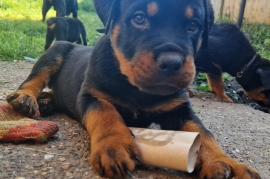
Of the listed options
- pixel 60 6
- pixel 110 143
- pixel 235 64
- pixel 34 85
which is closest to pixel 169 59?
pixel 110 143

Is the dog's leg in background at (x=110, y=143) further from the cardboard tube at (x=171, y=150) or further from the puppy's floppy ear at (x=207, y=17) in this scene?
the puppy's floppy ear at (x=207, y=17)

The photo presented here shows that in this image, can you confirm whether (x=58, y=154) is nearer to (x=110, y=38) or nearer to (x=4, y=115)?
(x=4, y=115)

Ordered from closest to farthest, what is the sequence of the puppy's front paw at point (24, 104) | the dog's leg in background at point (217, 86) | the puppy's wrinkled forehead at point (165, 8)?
the puppy's wrinkled forehead at point (165, 8), the puppy's front paw at point (24, 104), the dog's leg in background at point (217, 86)

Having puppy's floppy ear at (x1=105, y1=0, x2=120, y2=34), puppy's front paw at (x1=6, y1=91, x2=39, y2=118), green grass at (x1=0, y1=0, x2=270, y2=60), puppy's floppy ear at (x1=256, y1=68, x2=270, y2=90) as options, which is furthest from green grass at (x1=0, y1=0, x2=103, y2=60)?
puppy's floppy ear at (x1=105, y1=0, x2=120, y2=34)

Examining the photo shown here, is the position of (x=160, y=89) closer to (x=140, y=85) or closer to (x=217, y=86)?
(x=140, y=85)

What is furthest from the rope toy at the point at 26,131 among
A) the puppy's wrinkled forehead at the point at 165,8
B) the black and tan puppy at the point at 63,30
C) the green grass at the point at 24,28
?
the black and tan puppy at the point at 63,30

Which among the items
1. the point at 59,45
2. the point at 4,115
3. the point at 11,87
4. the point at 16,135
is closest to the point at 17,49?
the point at 11,87
